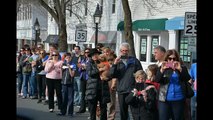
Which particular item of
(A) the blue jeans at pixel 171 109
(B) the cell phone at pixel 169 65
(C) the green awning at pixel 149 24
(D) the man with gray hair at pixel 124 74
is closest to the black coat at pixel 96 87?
(D) the man with gray hair at pixel 124 74

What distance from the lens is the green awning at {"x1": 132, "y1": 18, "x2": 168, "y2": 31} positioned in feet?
78.4

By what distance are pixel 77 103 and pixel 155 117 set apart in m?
6.14

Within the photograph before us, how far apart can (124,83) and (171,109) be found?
120cm

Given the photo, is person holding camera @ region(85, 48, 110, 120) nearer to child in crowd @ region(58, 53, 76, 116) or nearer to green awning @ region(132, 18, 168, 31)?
child in crowd @ region(58, 53, 76, 116)

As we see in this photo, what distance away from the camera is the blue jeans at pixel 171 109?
763 centimetres

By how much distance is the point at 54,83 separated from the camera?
456 inches

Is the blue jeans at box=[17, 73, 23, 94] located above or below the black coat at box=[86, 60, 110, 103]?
below

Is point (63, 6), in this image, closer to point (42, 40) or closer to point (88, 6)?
point (88, 6)

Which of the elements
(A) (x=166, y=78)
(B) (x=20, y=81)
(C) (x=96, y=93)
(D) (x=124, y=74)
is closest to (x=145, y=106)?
(A) (x=166, y=78)

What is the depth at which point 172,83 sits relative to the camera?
763 centimetres

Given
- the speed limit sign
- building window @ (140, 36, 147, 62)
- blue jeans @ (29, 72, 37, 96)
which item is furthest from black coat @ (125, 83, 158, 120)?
building window @ (140, 36, 147, 62)

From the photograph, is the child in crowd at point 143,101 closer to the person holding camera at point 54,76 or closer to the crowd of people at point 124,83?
the crowd of people at point 124,83

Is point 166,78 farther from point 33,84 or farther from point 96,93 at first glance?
point 33,84
